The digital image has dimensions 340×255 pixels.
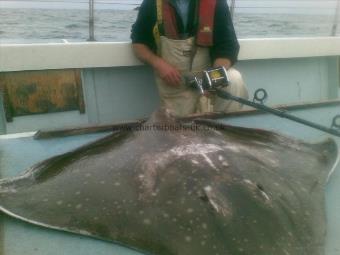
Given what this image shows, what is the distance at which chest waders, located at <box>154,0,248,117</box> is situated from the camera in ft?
12.6

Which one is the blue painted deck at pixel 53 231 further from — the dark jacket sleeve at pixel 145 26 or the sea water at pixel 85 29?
the sea water at pixel 85 29

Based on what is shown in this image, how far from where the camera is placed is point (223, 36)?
3936 millimetres

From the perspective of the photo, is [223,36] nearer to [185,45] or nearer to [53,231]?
[185,45]

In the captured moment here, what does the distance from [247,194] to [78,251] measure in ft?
2.61

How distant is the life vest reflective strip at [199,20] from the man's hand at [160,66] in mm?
263

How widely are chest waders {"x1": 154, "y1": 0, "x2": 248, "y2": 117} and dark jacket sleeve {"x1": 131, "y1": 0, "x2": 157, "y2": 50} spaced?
0.35ft

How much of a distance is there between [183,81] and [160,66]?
1.00 ft

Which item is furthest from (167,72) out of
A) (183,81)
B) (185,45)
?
(185,45)

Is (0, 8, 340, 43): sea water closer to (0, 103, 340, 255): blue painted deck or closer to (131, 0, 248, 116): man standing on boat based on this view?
(131, 0, 248, 116): man standing on boat

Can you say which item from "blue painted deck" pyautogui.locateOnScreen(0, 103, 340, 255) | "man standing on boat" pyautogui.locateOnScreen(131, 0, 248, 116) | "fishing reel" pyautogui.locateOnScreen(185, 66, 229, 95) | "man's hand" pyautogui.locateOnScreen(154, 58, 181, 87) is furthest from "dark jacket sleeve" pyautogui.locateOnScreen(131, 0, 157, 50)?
"blue painted deck" pyautogui.locateOnScreen(0, 103, 340, 255)

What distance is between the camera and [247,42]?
449 centimetres

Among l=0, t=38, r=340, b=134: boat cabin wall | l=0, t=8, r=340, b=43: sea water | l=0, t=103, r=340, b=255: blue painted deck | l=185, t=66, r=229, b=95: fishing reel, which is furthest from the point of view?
l=0, t=8, r=340, b=43: sea water

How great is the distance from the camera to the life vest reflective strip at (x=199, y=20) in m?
3.74

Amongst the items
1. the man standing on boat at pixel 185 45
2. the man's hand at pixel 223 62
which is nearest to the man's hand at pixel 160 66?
the man standing on boat at pixel 185 45
